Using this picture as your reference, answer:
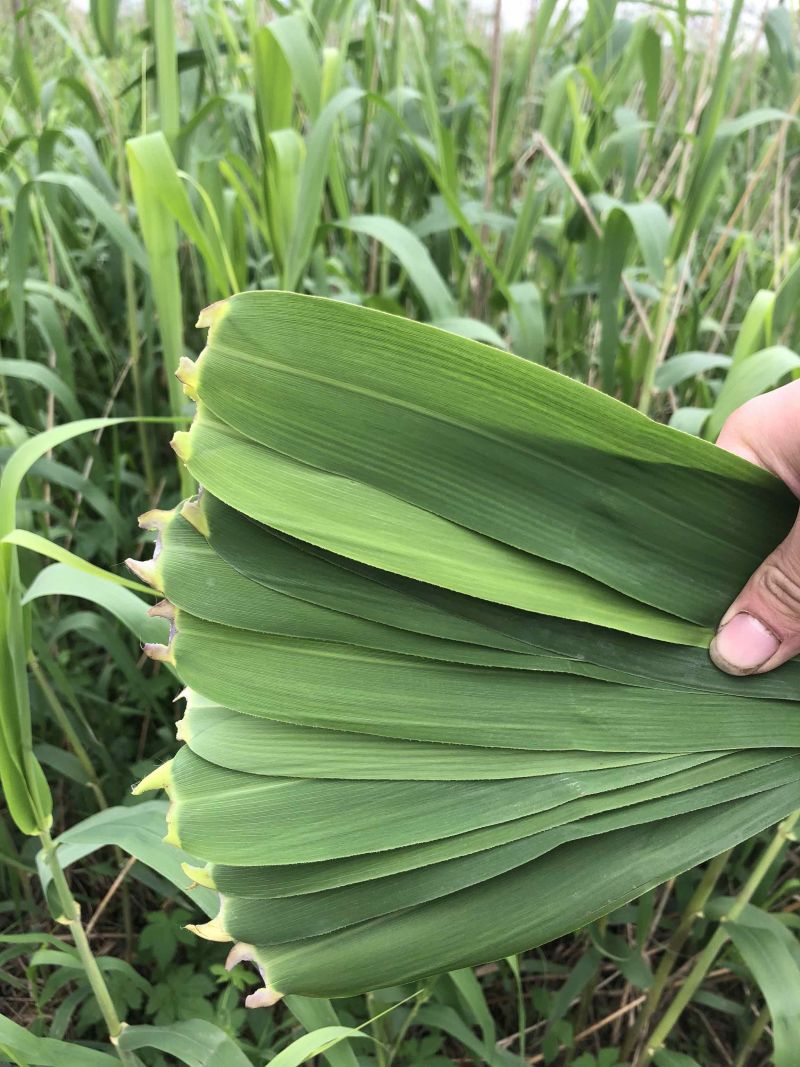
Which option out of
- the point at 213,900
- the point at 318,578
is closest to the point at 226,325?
the point at 318,578

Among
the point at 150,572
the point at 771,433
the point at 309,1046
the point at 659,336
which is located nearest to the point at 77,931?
the point at 309,1046

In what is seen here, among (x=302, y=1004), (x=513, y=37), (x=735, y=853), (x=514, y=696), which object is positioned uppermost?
(x=513, y=37)

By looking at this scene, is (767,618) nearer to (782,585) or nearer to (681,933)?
(782,585)

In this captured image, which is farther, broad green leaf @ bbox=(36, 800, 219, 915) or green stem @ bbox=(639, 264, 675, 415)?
green stem @ bbox=(639, 264, 675, 415)

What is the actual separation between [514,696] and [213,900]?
0.97ft

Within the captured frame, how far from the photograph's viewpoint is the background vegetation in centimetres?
61

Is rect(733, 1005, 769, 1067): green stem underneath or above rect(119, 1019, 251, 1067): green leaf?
underneath

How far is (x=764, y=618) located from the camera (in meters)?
0.39

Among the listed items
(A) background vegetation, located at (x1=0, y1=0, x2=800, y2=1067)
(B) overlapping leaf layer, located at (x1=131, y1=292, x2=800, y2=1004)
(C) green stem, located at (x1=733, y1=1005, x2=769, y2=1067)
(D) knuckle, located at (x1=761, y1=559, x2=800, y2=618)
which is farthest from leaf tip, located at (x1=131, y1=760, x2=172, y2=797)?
(C) green stem, located at (x1=733, y1=1005, x2=769, y2=1067)

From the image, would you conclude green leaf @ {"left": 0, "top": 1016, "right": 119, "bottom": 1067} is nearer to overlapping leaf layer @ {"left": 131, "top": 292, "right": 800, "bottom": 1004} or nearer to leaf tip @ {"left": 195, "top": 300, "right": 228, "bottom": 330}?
overlapping leaf layer @ {"left": 131, "top": 292, "right": 800, "bottom": 1004}

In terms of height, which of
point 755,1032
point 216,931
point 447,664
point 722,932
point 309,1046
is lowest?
point 755,1032

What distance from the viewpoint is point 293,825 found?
15.0 inches

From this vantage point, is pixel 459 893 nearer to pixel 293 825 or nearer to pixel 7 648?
pixel 293 825

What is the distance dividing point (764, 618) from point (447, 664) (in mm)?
166
